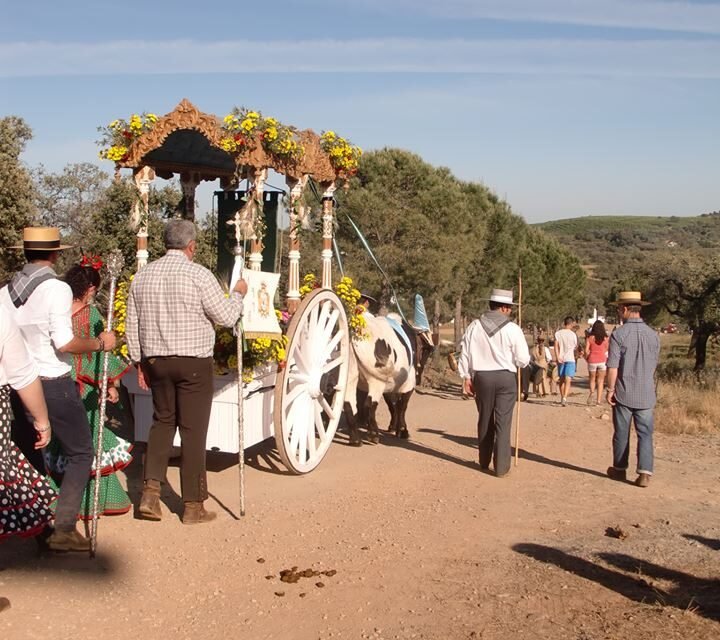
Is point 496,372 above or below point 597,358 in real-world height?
above

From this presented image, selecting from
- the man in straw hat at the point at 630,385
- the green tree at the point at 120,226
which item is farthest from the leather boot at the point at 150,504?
the green tree at the point at 120,226

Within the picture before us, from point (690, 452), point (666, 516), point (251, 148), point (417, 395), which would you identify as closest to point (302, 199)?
point (251, 148)

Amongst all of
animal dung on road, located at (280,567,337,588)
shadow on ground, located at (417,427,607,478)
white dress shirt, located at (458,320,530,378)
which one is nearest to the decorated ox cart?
white dress shirt, located at (458,320,530,378)

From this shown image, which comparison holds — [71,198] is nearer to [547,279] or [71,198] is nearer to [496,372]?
[496,372]

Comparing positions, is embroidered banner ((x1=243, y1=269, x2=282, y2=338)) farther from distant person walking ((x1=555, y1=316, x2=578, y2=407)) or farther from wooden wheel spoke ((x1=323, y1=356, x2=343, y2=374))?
distant person walking ((x1=555, y1=316, x2=578, y2=407))

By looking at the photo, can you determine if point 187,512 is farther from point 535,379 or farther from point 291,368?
point 535,379

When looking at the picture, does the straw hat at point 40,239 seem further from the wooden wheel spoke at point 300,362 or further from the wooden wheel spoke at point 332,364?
the wooden wheel spoke at point 332,364

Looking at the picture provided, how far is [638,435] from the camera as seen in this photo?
836cm

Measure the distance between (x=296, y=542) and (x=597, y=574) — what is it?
6.35 ft

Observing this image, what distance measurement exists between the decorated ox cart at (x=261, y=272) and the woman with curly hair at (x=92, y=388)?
917mm

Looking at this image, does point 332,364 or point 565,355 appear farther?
point 565,355

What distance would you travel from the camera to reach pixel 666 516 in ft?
22.9

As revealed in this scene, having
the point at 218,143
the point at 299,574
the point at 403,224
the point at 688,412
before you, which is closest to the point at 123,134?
the point at 218,143

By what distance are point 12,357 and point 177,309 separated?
1.56 meters
